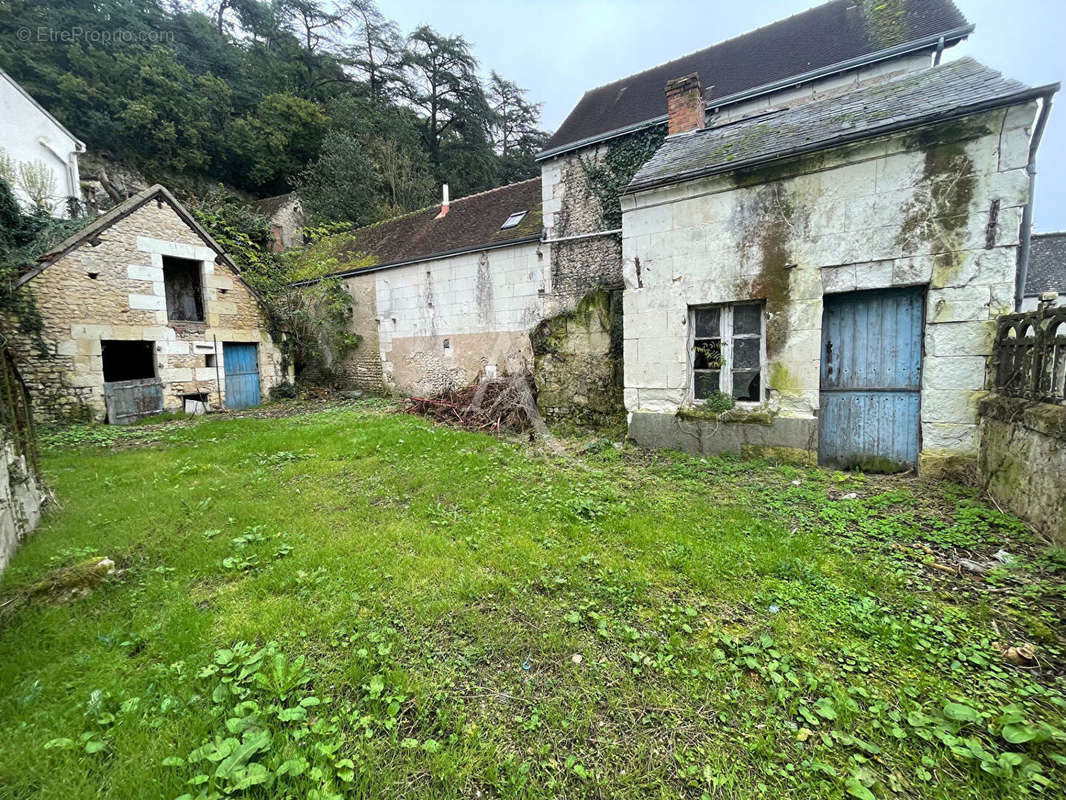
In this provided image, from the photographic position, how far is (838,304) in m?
5.39

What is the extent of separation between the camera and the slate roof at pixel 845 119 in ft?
14.8

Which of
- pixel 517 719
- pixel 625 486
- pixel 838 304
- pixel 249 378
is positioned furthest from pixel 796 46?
pixel 249 378

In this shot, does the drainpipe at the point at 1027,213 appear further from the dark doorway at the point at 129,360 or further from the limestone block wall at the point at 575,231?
the dark doorway at the point at 129,360

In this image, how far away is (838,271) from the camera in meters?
5.18

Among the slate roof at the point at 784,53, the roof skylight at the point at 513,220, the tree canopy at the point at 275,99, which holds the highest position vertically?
the tree canopy at the point at 275,99

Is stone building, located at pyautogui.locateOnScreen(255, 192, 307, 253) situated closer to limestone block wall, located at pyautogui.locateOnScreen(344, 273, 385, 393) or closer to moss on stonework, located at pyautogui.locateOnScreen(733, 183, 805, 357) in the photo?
limestone block wall, located at pyautogui.locateOnScreen(344, 273, 385, 393)

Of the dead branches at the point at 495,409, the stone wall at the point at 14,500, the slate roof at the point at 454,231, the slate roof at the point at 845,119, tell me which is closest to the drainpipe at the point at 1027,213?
the slate roof at the point at 845,119

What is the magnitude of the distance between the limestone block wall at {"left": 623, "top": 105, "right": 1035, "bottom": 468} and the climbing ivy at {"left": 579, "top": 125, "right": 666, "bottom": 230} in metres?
4.80

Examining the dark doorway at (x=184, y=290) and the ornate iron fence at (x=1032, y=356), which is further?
the dark doorway at (x=184, y=290)

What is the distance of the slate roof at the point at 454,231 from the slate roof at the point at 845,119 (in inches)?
222

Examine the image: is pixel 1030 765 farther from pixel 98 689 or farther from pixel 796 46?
pixel 796 46

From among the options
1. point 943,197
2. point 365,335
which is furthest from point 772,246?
point 365,335

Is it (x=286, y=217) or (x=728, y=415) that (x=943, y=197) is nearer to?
(x=728, y=415)

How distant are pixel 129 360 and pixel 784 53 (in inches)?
720
